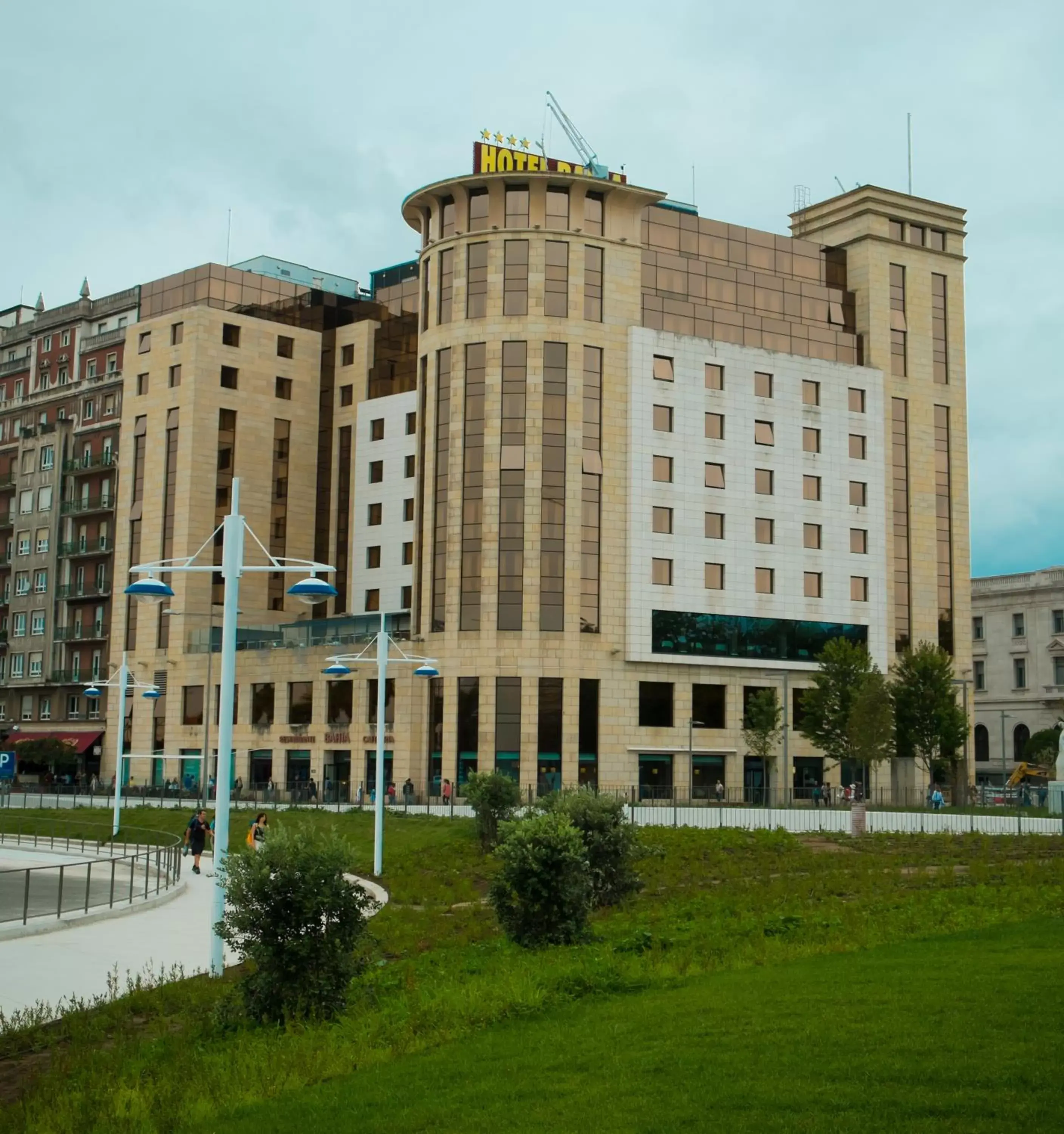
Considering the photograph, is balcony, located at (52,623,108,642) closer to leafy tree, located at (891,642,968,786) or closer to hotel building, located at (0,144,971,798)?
hotel building, located at (0,144,971,798)

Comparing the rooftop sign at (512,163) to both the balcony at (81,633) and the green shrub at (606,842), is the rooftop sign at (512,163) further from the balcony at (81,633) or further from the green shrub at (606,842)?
the green shrub at (606,842)

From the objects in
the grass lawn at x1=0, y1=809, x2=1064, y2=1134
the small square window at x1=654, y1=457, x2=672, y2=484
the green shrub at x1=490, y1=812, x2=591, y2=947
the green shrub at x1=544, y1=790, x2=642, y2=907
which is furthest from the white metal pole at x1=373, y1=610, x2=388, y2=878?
the small square window at x1=654, y1=457, x2=672, y2=484

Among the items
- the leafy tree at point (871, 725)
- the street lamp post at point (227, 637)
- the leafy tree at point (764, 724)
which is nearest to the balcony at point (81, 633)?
the leafy tree at point (764, 724)

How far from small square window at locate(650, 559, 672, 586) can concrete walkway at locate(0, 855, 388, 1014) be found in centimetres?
4966

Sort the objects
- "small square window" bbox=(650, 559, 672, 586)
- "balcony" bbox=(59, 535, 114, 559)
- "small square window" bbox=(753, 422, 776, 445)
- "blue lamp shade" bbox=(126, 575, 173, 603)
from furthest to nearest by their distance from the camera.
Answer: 1. "balcony" bbox=(59, 535, 114, 559)
2. "small square window" bbox=(753, 422, 776, 445)
3. "small square window" bbox=(650, 559, 672, 586)
4. "blue lamp shade" bbox=(126, 575, 173, 603)

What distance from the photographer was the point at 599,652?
253 ft

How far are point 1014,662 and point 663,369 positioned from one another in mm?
49552

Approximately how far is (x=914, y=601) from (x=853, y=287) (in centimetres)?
1995

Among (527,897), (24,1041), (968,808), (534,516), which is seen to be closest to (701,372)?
(534,516)

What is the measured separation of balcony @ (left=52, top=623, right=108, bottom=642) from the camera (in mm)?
99750

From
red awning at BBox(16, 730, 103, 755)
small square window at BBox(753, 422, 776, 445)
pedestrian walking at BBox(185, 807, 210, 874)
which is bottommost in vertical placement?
pedestrian walking at BBox(185, 807, 210, 874)

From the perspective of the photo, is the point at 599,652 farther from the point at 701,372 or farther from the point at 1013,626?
the point at 1013,626

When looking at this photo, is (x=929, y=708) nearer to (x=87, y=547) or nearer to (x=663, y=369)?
(x=663, y=369)

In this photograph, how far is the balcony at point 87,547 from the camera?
100188 millimetres
